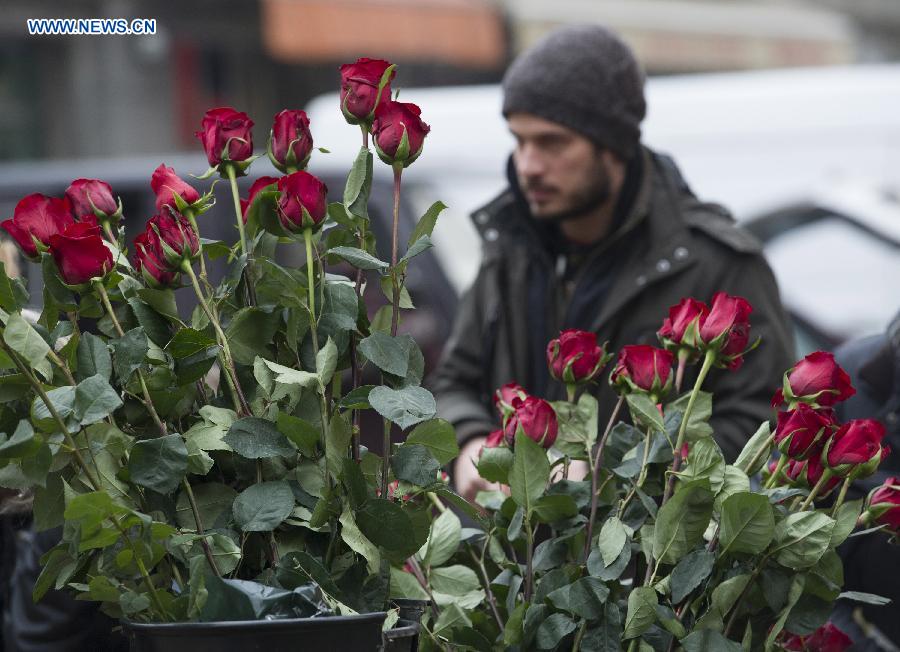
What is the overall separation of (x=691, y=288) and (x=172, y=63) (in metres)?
9.15

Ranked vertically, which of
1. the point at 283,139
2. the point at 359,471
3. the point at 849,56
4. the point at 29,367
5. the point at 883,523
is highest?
the point at 283,139

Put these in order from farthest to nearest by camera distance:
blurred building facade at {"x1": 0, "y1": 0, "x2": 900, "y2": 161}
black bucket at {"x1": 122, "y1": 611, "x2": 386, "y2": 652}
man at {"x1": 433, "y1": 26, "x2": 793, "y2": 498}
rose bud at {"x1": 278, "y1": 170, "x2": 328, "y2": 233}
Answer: blurred building facade at {"x1": 0, "y1": 0, "x2": 900, "y2": 161} < man at {"x1": 433, "y1": 26, "x2": 793, "y2": 498} < rose bud at {"x1": 278, "y1": 170, "x2": 328, "y2": 233} < black bucket at {"x1": 122, "y1": 611, "x2": 386, "y2": 652}

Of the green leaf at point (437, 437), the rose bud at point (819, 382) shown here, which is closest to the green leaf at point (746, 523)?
the rose bud at point (819, 382)

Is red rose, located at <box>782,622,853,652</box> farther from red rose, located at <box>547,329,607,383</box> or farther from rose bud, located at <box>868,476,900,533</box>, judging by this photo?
red rose, located at <box>547,329,607,383</box>

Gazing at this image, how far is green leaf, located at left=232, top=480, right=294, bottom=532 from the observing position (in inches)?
43.6

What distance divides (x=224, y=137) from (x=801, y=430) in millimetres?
567

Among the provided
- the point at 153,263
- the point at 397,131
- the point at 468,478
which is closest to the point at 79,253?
the point at 153,263

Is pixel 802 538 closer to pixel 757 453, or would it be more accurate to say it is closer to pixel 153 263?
pixel 757 453

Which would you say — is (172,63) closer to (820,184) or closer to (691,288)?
(820,184)

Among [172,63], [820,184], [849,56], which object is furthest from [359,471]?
[849,56]

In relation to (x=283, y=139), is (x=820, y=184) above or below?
below

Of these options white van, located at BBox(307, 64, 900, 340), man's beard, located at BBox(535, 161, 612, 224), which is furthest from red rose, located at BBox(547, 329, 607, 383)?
white van, located at BBox(307, 64, 900, 340)

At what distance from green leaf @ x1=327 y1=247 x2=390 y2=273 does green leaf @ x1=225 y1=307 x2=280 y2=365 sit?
8 centimetres

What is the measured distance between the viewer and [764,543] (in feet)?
3.83
